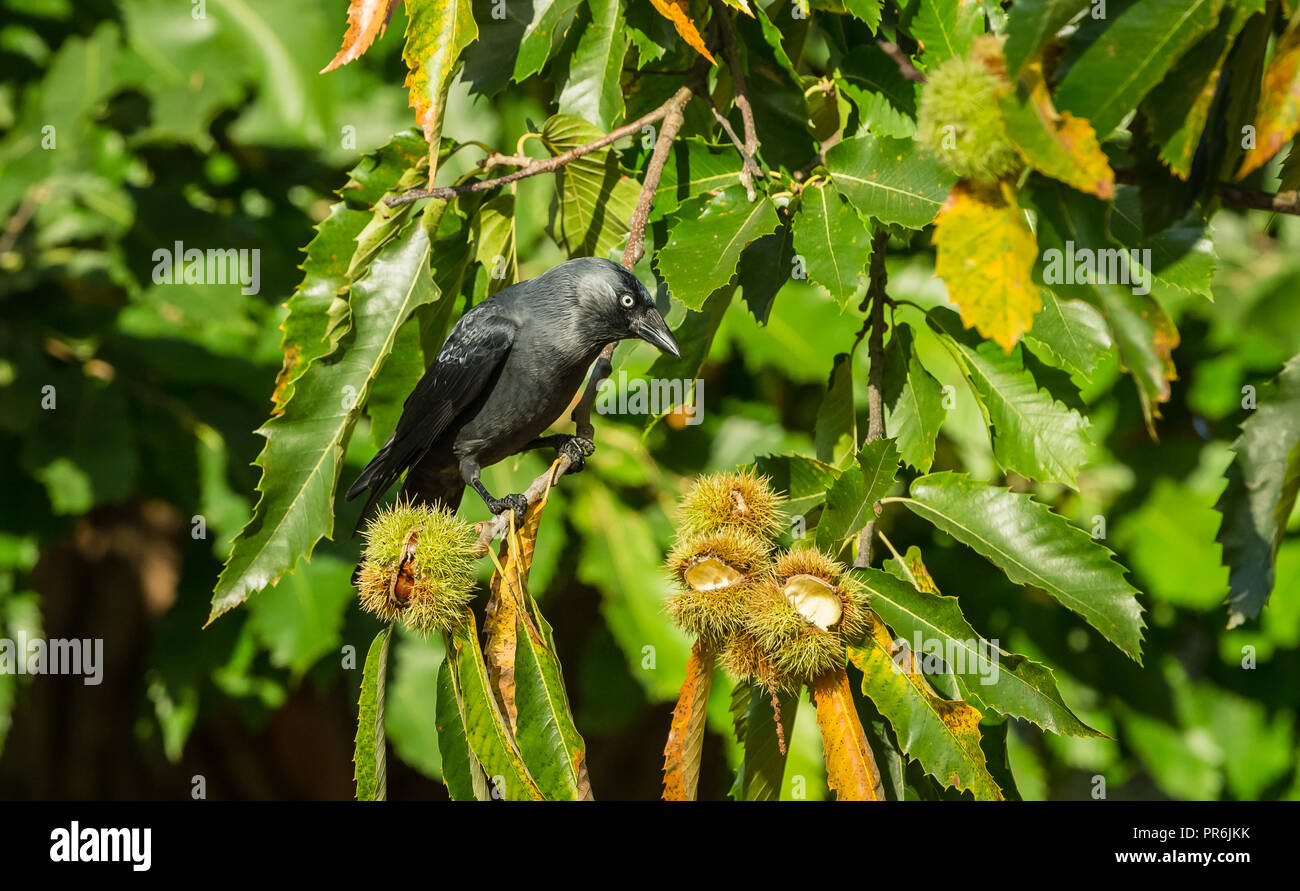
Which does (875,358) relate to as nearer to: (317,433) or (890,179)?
(890,179)

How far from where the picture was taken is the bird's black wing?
2098 millimetres

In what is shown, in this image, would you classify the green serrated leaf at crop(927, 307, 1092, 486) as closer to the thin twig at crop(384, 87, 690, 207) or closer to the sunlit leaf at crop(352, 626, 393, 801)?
the thin twig at crop(384, 87, 690, 207)

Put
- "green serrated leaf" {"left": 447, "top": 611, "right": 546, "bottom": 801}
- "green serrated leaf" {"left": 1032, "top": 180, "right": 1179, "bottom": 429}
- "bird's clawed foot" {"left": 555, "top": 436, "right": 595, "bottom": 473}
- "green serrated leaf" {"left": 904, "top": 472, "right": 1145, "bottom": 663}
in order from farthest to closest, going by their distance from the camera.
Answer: "bird's clawed foot" {"left": 555, "top": 436, "right": 595, "bottom": 473}
"green serrated leaf" {"left": 904, "top": 472, "right": 1145, "bottom": 663}
"green serrated leaf" {"left": 447, "top": 611, "right": 546, "bottom": 801}
"green serrated leaf" {"left": 1032, "top": 180, "right": 1179, "bottom": 429}

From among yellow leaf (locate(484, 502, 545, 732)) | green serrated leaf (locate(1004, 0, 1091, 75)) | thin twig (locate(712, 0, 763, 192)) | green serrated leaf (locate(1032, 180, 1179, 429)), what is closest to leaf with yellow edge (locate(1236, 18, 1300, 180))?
green serrated leaf (locate(1032, 180, 1179, 429))

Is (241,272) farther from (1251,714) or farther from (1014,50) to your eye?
(1251,714)

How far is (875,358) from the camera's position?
200cm

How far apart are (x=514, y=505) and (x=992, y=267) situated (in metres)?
1.04

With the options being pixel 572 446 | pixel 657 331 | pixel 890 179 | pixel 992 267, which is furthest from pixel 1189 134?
pixel 572 446

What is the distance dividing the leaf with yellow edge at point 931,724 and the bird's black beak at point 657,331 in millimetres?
614

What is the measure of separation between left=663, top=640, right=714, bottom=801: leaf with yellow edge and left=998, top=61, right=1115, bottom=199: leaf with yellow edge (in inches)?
33.0

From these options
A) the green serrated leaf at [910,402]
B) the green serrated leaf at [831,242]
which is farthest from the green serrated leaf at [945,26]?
the green serrated leaf at [910,402]

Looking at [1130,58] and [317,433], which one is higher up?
[1130,58]

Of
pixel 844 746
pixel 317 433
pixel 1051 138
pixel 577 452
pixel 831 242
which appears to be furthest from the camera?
pixel 577 452
